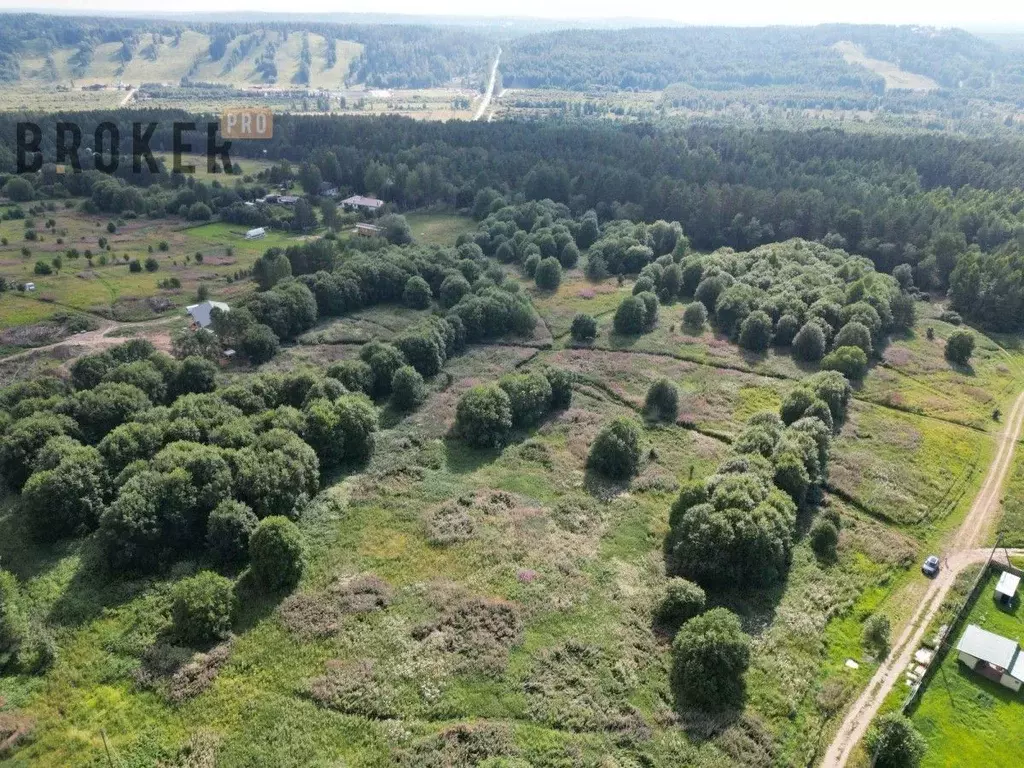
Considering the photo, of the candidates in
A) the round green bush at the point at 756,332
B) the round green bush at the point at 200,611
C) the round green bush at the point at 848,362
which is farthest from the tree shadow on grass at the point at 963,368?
the round green bush at the point at 200,611

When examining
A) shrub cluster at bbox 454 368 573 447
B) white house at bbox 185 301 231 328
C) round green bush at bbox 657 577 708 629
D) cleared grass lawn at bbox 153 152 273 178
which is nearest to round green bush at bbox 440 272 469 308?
shrub cluster at bbox 454 368 573 447

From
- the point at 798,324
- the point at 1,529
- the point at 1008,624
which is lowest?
the point at 1,529

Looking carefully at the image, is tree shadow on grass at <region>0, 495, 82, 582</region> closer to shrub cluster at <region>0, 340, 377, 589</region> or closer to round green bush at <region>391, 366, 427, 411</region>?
shrub cluster at <region>0, 340, 377, 589</region>

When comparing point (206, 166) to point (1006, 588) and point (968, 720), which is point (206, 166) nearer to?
point (1006, 588)

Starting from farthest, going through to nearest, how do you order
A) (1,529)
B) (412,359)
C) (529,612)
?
(412,359), (1,529), (529,612)

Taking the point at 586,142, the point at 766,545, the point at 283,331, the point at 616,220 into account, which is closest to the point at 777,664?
the point at 766,545

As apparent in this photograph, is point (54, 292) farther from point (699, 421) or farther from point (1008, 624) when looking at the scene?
point (1008, 624)
